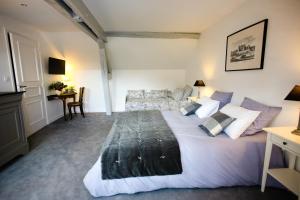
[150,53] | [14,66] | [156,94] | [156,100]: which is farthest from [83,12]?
[156,94]

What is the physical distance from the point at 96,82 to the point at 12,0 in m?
3.07

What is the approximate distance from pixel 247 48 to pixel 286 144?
5.35 ft

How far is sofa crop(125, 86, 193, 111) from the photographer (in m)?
4.50

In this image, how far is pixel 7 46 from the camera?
303 centimetres

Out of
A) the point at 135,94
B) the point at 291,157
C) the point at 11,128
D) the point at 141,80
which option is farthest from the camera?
the point at 141,80

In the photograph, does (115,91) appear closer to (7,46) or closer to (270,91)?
(7,46)

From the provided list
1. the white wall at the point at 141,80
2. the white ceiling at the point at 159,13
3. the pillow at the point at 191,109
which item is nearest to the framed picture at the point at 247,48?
the white ceiling at the point at 159,13

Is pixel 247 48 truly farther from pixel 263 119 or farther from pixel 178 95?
pixel 178 95

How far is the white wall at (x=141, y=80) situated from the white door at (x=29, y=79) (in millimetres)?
2220

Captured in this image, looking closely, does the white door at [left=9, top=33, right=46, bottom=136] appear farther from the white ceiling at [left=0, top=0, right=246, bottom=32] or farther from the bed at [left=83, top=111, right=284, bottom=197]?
the bed at [left=83, top=111, right=284, bottom=197]

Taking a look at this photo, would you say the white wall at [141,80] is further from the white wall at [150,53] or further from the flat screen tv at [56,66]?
the flat screen tv at [56,66]

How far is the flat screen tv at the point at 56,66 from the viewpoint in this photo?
4.26 m

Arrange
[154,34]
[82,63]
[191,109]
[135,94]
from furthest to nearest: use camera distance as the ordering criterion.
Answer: [135,94]
[82,63]
[154,34]
[191,109]

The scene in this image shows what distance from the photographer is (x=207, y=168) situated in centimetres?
176
